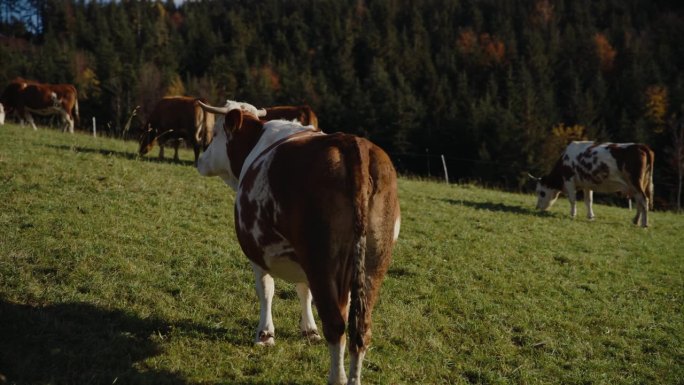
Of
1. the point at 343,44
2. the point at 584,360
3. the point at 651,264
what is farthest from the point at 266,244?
the point at 343,44

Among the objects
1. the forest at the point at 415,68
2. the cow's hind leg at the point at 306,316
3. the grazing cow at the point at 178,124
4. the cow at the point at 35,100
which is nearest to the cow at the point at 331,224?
the cow's hind leg at the point at 306,316

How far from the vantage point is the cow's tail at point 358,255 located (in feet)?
12.2

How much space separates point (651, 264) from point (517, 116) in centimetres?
5614

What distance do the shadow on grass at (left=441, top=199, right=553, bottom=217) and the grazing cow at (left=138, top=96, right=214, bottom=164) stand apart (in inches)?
320

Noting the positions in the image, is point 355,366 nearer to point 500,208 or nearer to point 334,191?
point 334,191

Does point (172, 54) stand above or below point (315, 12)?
below

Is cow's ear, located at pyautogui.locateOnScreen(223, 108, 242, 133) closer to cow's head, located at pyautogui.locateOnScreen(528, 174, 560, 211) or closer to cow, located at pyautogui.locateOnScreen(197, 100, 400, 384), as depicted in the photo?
cow, located at pyautogui.locateOnScreen(197, 100, 400, 384)

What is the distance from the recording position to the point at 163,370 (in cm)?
453

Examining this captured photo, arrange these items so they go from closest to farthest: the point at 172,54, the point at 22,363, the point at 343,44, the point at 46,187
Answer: the point at 22,363, the point at 46,187, the point at 172,54, the point at 343,44

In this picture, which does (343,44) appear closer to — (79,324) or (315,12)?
(315,12)

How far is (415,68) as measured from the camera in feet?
299

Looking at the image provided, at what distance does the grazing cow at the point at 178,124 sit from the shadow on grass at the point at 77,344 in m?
11.4


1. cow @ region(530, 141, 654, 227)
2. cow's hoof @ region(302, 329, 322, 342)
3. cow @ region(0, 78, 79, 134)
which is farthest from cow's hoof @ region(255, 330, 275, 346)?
cow @ region(0, 78, 79, 134)

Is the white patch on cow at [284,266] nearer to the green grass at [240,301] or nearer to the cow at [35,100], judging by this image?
the green grass at [240,301]
